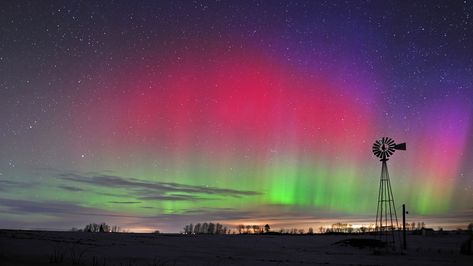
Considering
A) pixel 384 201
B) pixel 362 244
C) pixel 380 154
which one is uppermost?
pixel 380 154

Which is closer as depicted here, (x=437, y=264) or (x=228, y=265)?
(x=228, y=265)

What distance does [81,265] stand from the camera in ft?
55.1

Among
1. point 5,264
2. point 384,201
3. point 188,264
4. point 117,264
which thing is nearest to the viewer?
point 5,264

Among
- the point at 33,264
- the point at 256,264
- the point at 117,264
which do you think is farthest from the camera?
the point at 256,264

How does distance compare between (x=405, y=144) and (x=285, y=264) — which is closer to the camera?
(x=285, y=264)

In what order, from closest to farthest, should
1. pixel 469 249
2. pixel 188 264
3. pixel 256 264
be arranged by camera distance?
pixel 188 264 → pixel 256 264 → pixel 469 249

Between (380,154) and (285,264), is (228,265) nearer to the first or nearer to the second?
(285,264)

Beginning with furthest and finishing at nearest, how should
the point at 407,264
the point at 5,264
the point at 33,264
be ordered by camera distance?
the point at 407,264 → the point at 33,264 → the point at 5,264

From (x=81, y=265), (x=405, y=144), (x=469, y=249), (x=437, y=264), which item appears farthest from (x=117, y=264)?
(x=405, y=144)

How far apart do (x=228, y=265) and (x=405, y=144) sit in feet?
110

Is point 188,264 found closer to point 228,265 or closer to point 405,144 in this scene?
point 228,265

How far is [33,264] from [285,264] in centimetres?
1854

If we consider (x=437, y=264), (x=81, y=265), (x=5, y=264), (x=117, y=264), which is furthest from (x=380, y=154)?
(x=5, y=264)

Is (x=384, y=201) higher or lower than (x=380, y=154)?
lower
